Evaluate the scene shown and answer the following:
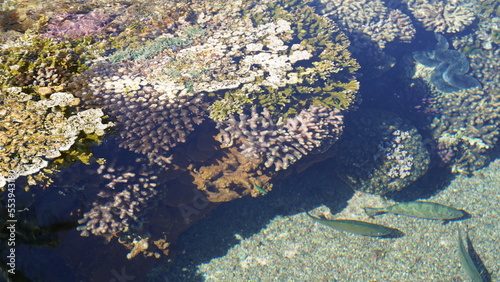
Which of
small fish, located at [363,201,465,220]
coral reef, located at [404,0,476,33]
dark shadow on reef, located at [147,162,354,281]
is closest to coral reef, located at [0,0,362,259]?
dark shadow on reef, located at [147,162,354,281]

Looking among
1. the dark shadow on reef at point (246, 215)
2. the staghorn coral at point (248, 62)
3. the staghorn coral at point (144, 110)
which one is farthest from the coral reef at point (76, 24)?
the dark shadow on reef at point (246, 215)

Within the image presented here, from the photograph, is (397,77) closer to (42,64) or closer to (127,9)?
(127,9)

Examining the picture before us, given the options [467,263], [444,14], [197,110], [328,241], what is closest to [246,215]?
[328,241]

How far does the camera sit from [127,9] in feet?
21.6

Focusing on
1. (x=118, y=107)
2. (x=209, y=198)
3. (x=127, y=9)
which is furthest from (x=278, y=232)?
(x=127, y=9)

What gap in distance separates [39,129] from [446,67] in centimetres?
942

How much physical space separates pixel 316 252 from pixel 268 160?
1.94 m

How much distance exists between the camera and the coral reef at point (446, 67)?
7.50 metres

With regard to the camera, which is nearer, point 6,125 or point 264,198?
point 6,125

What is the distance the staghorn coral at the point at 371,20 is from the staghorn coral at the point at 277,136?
4330mm

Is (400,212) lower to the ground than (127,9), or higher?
lower

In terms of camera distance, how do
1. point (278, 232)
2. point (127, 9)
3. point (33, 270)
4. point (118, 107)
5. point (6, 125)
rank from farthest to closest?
point (127, 9) → point (278, 232) → point (118, 107) → point (6, 125) → point (33, 270)

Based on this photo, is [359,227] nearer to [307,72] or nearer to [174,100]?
[307,72]

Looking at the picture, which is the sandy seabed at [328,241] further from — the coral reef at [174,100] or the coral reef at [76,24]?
the coral reef at [76,24]
